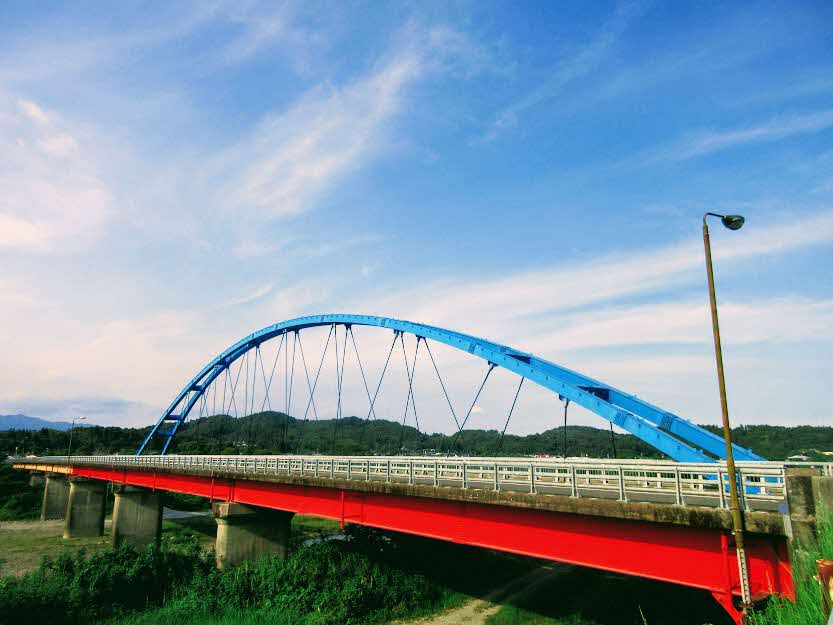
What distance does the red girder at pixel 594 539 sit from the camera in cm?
1146

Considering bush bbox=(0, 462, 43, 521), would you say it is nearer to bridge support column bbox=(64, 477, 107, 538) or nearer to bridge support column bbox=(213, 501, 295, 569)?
bridge support column bbox=(64, 477, 107, 538)

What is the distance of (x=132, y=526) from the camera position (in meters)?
47.5

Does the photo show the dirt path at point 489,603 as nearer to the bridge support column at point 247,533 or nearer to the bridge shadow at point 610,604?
the bridge shadow at point 610,604

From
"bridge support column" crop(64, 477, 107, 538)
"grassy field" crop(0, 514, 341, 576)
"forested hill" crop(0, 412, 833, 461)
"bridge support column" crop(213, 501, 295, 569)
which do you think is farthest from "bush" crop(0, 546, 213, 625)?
"forested hill" crop(0, 412, 833, 461)

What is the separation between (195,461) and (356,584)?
62.6ft

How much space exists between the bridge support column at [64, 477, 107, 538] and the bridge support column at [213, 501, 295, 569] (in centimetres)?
3575

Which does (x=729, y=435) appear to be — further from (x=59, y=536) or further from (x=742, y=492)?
(x=59, y=536)

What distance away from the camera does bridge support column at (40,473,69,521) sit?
71.4 meters

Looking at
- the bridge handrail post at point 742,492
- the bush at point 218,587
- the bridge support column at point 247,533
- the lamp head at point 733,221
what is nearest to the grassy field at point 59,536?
the bridge support column at point 247,533

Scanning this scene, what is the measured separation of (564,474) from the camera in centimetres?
1555

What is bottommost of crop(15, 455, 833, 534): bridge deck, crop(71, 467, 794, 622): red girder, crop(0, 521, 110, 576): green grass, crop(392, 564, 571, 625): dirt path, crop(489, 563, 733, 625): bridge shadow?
crop(0, 521, 110, 576): green grass

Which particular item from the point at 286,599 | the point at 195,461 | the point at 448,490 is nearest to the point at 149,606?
the point at 286,599

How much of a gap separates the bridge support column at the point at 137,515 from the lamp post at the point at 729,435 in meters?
48.4

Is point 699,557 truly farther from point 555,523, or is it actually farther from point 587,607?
point 587,607
